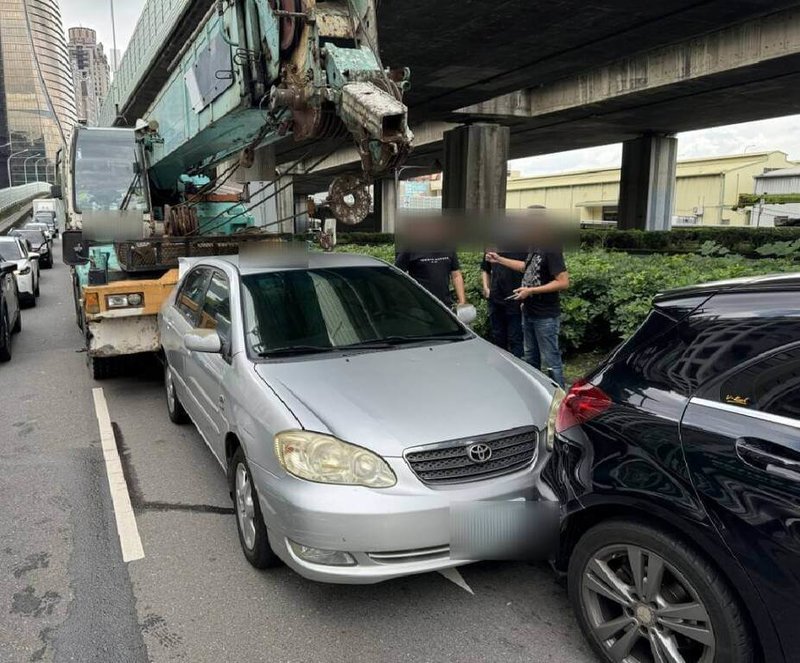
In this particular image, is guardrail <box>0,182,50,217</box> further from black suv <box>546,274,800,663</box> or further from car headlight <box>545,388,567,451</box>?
black suv <box>546,274,800,663</box>

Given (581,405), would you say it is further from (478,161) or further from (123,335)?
(478,161)

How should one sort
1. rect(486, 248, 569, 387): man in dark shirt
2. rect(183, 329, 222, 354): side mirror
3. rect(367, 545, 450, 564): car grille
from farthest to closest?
1. rect(486, 248, 569, 387): man in dark shirt
2. rect(183, 329, 222, 354): side mirror
3. rect(367, 545, 450, 564): car grille

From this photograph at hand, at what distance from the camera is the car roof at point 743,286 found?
7.71 feet

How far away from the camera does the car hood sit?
2945 millimetres

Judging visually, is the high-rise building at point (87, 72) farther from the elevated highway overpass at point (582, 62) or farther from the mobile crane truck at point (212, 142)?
the mobile crane truck at point (212, 142)

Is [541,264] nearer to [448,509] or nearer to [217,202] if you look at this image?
[448,509]

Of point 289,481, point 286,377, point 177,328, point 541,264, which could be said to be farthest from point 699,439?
point 177,328

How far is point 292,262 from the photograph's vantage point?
476cm

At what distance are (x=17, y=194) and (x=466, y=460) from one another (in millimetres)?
64399

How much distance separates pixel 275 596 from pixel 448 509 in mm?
1061

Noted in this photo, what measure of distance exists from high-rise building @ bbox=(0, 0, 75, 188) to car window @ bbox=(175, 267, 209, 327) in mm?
45721

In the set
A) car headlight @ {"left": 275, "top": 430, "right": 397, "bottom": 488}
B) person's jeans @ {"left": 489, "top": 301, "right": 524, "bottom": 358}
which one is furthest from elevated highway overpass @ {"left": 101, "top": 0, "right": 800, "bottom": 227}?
car headlight @ {"left": 275, "top": 430, "right": 397, "bottom": 488}

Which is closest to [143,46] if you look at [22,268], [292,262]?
[22,268]

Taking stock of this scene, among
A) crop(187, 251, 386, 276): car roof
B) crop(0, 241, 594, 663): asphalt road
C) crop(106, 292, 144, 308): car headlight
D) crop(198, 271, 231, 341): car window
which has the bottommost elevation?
crop(0, 241, 594, 663): asphalt road
